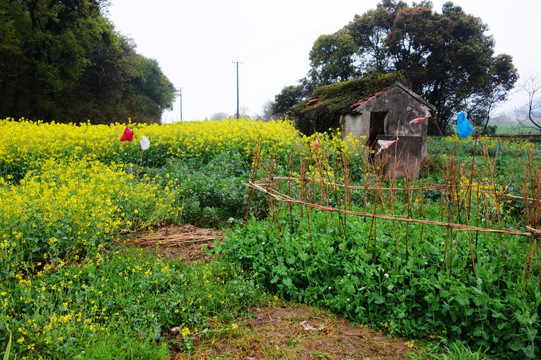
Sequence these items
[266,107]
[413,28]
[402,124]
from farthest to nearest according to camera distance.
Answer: [266,107] → [413,28] → [402,124]

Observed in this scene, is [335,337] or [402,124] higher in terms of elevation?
[402,124]

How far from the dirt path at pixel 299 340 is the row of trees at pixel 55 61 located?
1945 centimetres

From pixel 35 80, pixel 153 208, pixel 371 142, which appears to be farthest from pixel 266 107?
pixel 153 208

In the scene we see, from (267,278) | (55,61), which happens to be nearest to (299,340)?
(267,278)

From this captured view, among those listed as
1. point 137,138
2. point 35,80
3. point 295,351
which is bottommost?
point 295,351

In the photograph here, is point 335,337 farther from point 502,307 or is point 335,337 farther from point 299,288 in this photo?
point 502,307

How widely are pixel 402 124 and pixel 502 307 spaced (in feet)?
30.5

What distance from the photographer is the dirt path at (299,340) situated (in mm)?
2592

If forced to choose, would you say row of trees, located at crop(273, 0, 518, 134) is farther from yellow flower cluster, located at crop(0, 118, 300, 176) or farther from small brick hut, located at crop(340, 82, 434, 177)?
yellow flower cluster, located at crop(0, 118, 300, 176)

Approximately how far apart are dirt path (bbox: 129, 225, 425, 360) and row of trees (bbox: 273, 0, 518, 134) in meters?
21.6

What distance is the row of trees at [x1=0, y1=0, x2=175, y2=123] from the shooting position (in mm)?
17500

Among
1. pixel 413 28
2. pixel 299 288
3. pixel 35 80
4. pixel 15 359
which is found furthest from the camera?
pixel 413 28

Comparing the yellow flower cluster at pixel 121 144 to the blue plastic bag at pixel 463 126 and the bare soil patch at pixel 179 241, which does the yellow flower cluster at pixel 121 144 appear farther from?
the blue plastic bag at pixel 463 126

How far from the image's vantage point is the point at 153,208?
5.20m
